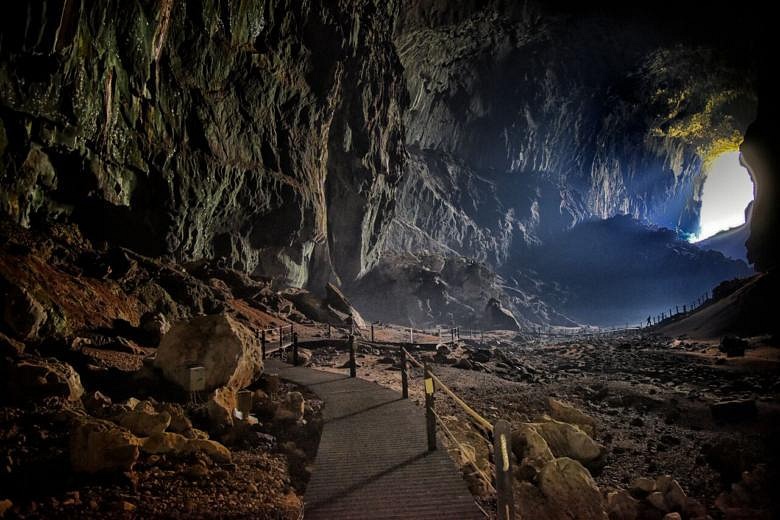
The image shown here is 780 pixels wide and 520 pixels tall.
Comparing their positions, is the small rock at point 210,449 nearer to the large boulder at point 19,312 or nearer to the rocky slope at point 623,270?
the large boulder at point 19,312

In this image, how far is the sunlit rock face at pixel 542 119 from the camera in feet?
173

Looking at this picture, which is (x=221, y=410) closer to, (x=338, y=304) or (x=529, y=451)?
(x=529, y=451)

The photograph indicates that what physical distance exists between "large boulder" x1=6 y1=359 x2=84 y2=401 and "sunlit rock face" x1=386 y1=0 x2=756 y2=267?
45.0m

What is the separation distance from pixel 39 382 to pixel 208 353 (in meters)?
2.32

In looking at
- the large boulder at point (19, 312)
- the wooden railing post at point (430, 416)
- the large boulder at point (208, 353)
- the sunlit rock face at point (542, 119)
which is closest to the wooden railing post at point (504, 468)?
the wooden railing post at point (430, 416)

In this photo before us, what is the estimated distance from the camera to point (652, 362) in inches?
805

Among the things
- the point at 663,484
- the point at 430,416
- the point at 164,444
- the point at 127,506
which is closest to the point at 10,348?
the point at 164,444

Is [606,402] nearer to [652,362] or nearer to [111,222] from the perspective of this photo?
[652,362]

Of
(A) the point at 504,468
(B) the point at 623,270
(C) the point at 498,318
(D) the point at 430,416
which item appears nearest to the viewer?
(A) the point at 504,468

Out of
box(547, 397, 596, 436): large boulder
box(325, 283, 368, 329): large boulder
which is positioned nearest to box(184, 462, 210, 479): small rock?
box(547, 397, 596, 436): large boulder

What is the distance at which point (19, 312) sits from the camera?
783 centimetres

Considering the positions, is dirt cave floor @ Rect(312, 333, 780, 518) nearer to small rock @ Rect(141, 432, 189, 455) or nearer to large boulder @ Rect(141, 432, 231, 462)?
large boulder @ Rect(141, 432, 231, 462)

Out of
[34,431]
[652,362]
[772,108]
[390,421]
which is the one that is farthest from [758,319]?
[34,431]

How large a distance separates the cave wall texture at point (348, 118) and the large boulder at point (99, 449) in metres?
15.6
